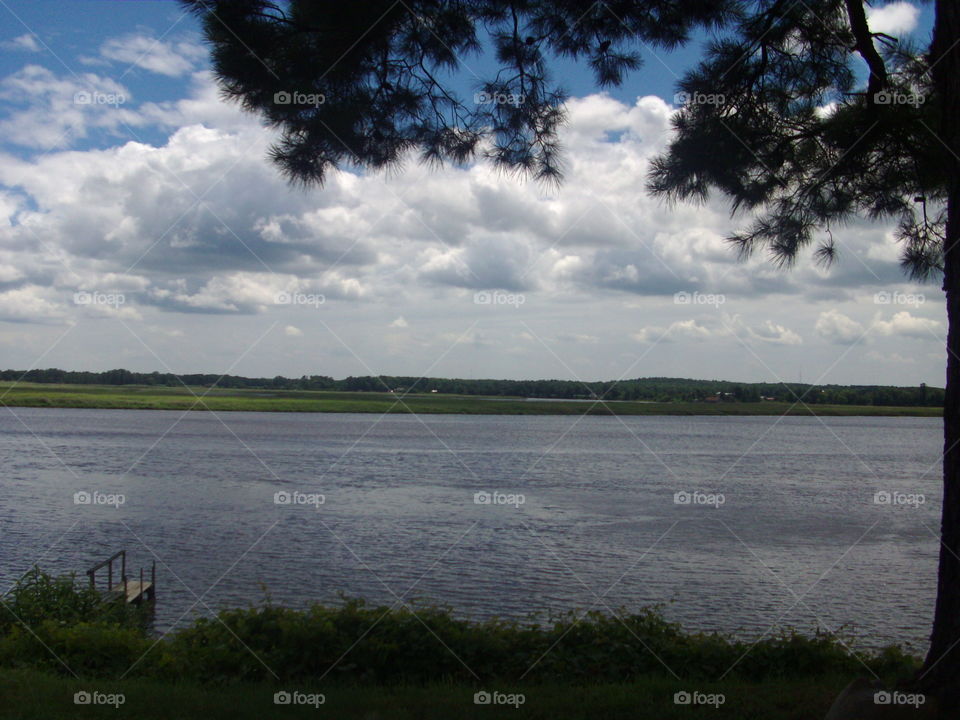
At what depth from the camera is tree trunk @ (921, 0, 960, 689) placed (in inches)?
215

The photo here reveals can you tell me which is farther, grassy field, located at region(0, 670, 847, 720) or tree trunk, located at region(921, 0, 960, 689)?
grassy field, located at region(0, 670, 847, 720)

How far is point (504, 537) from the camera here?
25484mm

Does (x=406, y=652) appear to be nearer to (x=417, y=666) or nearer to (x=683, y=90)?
(x=417, y=666)

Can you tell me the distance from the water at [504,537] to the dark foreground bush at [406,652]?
1942 mm

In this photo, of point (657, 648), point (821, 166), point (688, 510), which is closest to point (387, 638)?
point (657, 648)

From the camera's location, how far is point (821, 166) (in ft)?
28.8

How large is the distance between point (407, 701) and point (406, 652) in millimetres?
1305

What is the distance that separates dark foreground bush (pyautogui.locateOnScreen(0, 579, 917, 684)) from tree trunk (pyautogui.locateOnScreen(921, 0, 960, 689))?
1713 millimetres

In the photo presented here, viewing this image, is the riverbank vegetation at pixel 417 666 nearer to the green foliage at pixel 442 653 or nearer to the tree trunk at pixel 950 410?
the green foliage at pixel 442 653

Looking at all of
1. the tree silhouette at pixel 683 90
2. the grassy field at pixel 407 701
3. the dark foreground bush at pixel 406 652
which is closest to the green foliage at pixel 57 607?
the dark foreground bush at pixel 406 652

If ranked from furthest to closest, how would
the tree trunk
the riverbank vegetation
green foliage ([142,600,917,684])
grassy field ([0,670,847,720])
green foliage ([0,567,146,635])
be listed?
green foliage ([0,567,146,635]) < green foliage ([142,600,917,684]) < the riverbank vegetation < grassy field ([0,670,847,720]) < the tree trunk

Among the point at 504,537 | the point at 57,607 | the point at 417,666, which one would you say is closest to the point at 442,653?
the point at 417,666

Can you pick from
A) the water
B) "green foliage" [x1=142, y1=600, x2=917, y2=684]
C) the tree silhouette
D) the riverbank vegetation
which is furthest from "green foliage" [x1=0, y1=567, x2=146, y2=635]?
the tree silhouette

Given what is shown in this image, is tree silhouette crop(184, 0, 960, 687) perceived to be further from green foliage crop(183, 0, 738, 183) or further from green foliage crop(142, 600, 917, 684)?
green foliage crop(142, 600, 917, 684)
